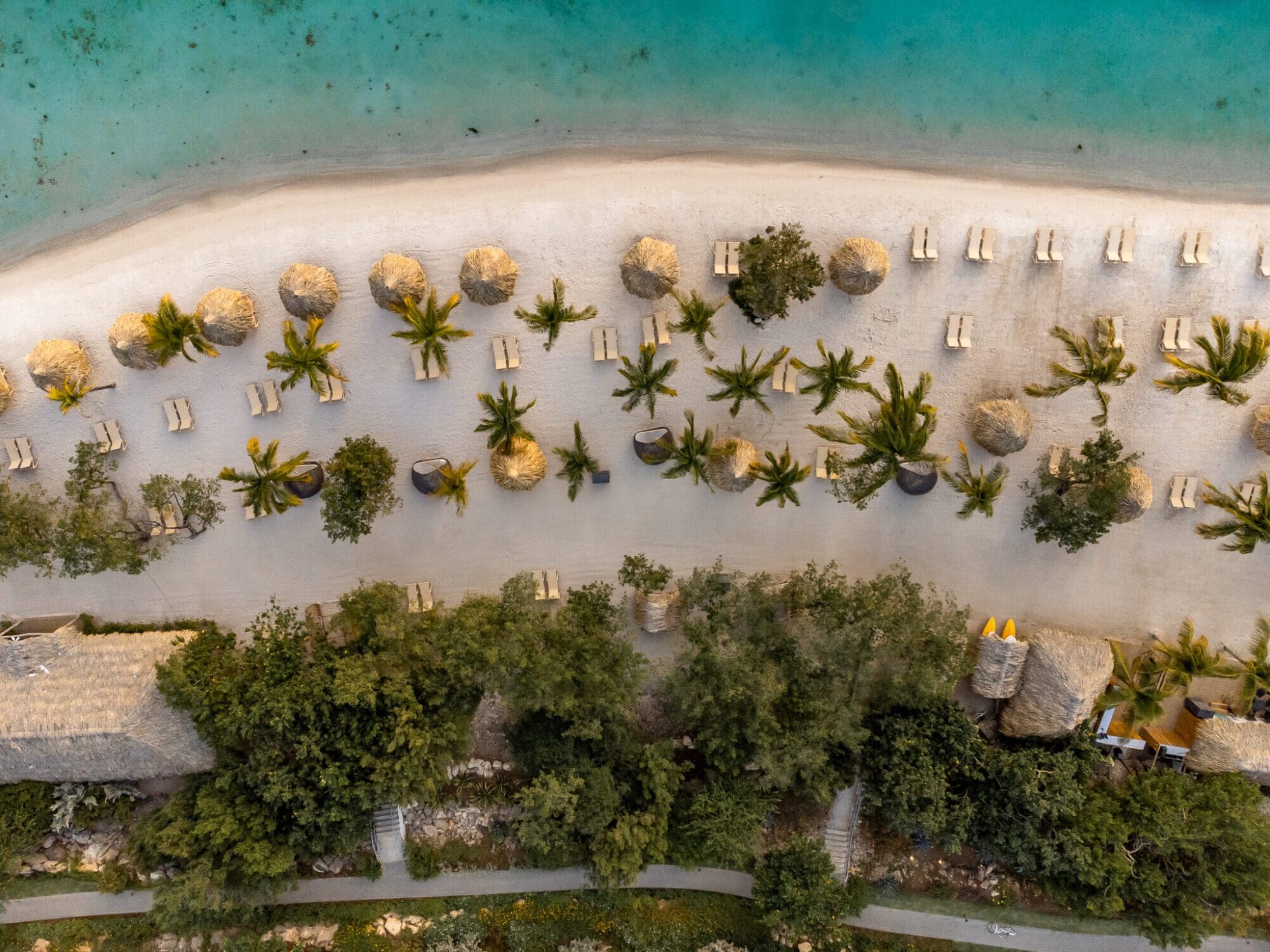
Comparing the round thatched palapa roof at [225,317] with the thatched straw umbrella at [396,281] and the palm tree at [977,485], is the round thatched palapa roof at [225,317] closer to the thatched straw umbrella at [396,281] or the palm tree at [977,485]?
the thatched straw umbrella at [396,281]

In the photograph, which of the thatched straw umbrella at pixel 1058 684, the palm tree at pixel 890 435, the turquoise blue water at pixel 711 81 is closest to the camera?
the palm tree at pixel 890 435

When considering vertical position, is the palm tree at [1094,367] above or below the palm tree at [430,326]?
below

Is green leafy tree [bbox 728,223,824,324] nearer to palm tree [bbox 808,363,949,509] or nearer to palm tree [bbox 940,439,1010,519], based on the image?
palm tree [bbox 808,363,949,509]

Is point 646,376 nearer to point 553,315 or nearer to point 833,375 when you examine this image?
point 553,315

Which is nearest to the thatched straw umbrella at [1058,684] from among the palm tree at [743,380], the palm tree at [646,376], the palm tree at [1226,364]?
the palm tree at [1226,364]

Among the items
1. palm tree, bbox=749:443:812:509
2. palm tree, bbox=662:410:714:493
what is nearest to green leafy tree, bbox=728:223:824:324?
palm tree, bbox=662:410:714:493

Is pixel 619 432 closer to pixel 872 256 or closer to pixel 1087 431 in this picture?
pixel 872 256

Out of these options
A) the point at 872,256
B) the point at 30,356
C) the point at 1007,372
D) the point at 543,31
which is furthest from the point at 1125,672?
the point at 30,356
